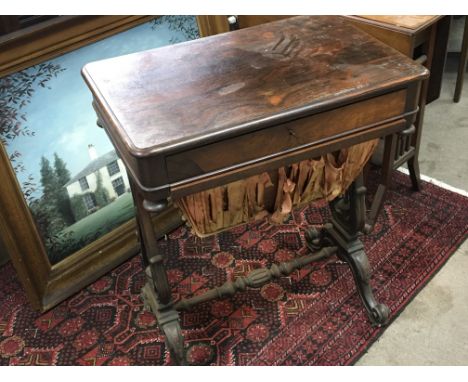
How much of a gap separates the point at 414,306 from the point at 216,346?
0.77 m

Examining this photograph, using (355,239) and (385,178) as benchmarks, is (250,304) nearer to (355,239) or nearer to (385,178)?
(355,239)

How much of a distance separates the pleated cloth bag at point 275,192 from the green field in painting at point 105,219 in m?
0.78

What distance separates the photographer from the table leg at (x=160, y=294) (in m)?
1.67

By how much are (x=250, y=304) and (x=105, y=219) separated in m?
0.73

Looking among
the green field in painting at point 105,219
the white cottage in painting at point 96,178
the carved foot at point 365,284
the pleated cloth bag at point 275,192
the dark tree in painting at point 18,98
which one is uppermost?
the dark tree in painting at point 18,98

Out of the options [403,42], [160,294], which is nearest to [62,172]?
[160,294]

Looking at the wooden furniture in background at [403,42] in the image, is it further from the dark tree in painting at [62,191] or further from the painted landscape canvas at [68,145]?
the dark tree in painting at [62,191]

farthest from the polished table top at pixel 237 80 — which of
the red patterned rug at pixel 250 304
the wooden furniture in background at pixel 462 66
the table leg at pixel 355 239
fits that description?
the wooden furniture in background at pixel 462 66

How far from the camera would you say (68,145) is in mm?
2150

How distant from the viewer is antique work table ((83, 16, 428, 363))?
136cm

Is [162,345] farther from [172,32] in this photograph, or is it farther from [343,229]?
[172,32]

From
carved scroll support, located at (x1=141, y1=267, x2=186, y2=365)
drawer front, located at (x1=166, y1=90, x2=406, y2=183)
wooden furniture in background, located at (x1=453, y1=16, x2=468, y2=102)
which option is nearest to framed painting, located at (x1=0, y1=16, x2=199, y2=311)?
carved scroll support, located at (x1=141, y1=267, x2=186, y2=365)
